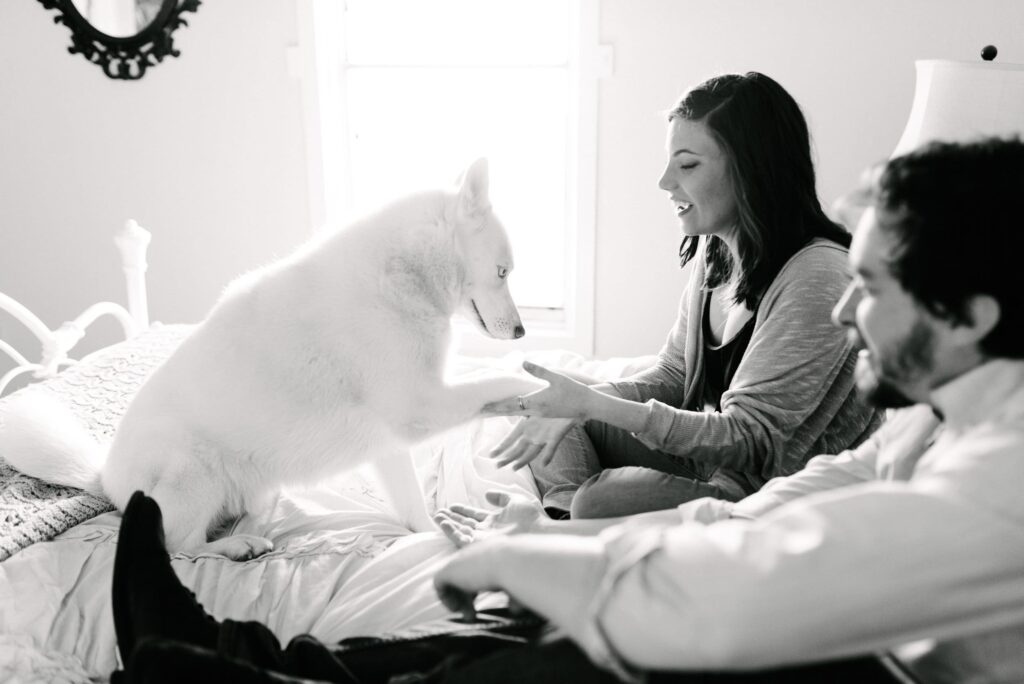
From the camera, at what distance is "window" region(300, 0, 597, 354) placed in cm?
345

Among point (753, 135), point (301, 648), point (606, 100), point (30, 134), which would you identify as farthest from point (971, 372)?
point (30, 134)

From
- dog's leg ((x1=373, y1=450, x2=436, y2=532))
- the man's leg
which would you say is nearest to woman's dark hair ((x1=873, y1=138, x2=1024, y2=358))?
the man's leg

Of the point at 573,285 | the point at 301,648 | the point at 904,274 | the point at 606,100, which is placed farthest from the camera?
the point at 573,285

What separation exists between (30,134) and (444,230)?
9.50 feet

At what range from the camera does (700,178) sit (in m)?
1.66

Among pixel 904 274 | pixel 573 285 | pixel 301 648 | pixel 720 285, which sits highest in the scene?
pixel 904 274

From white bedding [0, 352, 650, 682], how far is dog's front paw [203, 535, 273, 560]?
20 mm

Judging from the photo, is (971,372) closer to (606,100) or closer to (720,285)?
(720,285)

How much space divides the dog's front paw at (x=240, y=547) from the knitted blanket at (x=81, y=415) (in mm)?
262

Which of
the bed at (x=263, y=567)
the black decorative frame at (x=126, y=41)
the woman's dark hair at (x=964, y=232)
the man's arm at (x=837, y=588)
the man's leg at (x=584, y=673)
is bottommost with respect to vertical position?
the bed at (x=263, y=567)

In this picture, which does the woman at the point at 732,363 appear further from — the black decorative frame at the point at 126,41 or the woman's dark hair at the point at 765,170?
the black decorative frame at the point at 126,41

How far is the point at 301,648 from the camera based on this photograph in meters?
0.97

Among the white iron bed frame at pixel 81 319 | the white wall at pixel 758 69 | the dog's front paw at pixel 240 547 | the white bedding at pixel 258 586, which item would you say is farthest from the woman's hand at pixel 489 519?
the white wall at pixel 758 69

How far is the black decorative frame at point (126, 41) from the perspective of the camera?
3.48 m
